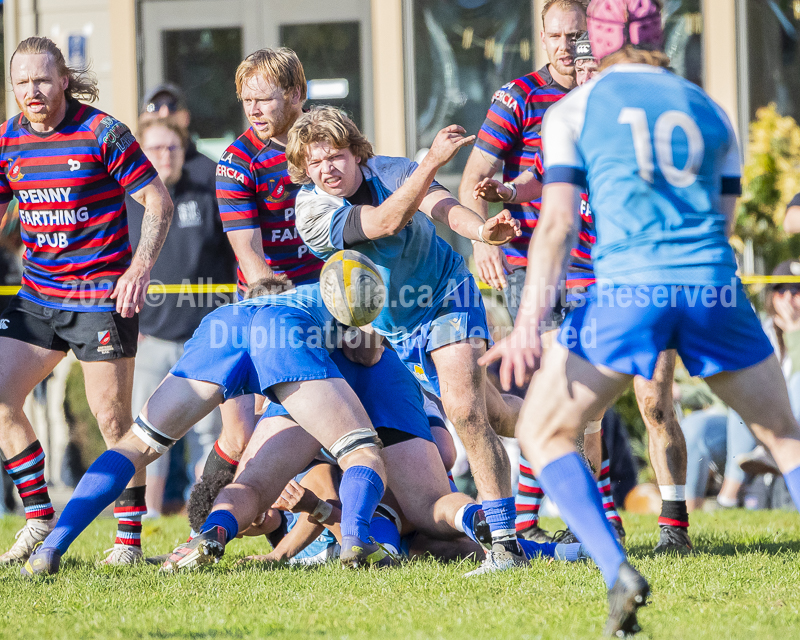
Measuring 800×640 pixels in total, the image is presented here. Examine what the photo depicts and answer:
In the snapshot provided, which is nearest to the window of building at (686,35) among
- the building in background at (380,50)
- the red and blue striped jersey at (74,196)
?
the building in background at (380,50)

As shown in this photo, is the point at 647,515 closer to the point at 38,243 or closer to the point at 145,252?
the point at 145,252

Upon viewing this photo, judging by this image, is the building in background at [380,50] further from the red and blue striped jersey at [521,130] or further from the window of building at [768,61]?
the red and blue striped jersey at [521,130]

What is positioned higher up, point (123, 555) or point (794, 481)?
point (794, 481)

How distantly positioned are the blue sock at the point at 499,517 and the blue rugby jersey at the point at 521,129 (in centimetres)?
150

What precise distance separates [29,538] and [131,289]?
A: 1356 millimetres

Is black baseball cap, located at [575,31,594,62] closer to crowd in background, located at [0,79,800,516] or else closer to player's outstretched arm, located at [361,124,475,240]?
player's outstretched arm, located at [361,124,475,240]

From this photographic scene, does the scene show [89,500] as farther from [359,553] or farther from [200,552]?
[359,553]

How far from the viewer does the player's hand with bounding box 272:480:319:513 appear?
4703mm

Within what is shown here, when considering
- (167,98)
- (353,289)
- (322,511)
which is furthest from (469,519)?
(167,98)

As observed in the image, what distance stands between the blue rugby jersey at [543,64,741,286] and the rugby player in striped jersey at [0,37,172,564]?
8.83 feet

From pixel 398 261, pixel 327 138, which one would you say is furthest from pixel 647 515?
pixel 327 138

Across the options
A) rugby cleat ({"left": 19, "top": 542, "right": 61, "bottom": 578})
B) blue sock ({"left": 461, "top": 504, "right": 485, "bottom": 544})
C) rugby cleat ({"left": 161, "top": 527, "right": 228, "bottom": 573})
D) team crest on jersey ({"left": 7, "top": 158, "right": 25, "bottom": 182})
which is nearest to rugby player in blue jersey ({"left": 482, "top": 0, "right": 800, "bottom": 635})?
blue sock ({"left": 461, "top": 504, "right": 485, "bottom": 544})

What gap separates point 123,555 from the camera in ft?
16.6

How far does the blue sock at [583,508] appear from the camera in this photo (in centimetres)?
303
